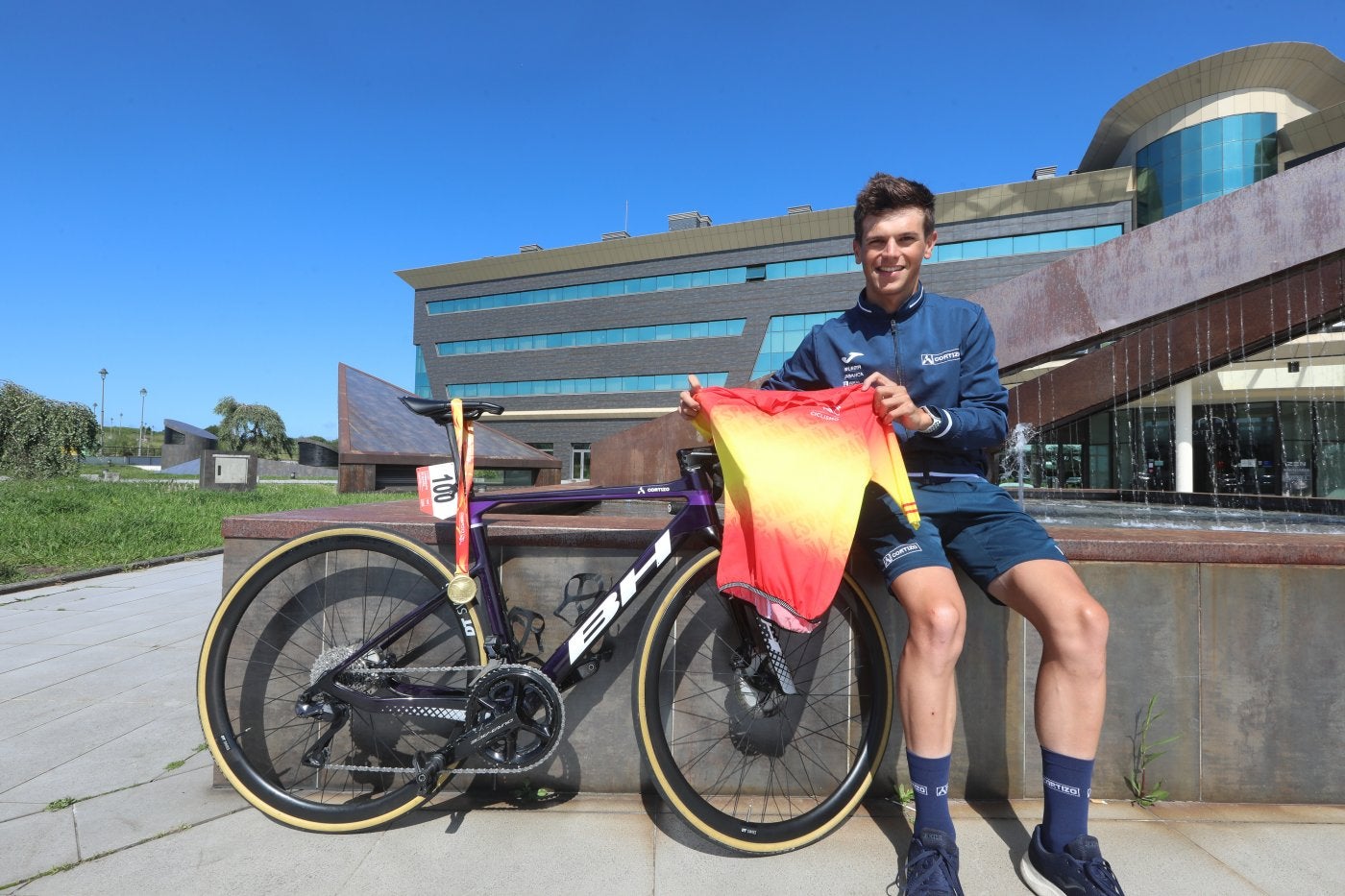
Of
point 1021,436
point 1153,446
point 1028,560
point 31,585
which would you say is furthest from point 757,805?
point 1153,446

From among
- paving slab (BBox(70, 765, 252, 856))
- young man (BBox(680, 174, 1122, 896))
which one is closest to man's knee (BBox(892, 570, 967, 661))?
young man (BBox(680, 174, 1122, 896))

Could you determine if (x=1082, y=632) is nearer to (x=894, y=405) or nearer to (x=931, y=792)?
(x=931, y=792)

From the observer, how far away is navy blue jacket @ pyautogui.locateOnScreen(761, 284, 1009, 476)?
2.13m

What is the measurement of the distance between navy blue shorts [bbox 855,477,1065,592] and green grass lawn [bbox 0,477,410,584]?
867 centimetres

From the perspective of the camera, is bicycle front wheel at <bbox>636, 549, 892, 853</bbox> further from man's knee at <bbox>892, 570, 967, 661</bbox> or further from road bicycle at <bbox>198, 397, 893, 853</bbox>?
man's knee at <bbox>892, 570, 967, 661</bbox>

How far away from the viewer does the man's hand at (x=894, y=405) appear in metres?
1.85

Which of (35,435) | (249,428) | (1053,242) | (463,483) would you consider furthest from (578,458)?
(249,428)

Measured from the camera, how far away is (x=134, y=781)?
8.29 ft

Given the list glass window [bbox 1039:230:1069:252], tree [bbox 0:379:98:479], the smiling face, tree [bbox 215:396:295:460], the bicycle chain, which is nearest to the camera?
the bicycle chain

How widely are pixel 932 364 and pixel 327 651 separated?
7.48 feet

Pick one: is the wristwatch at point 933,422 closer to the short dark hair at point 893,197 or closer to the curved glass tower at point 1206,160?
the short dark hair at point 893,197

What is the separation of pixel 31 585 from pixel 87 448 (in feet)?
78.8

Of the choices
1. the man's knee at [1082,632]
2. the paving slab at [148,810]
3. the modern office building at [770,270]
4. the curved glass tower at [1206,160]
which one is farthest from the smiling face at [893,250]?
the curved glass tower at [1206,160]

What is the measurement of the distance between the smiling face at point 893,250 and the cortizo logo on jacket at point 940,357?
228 mm
